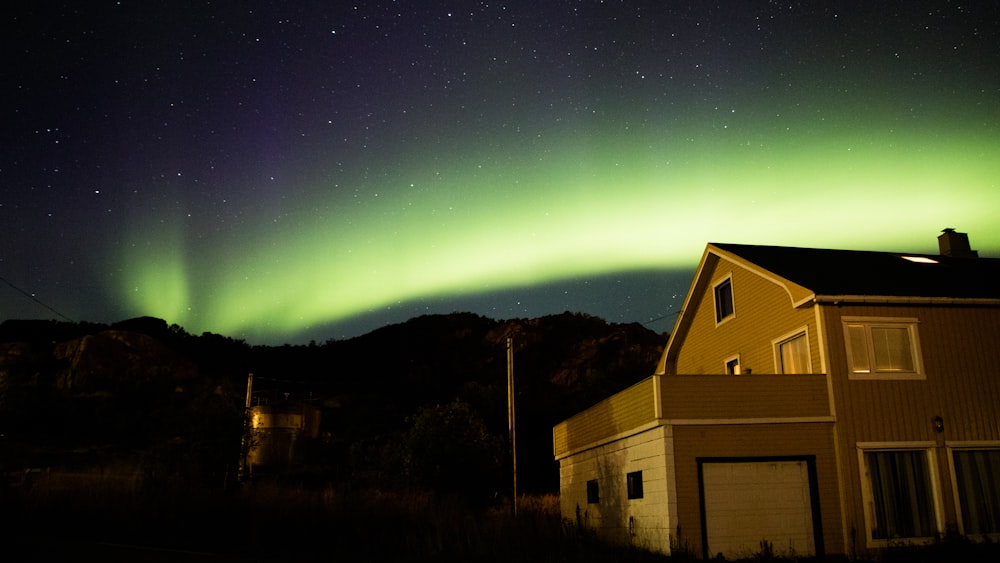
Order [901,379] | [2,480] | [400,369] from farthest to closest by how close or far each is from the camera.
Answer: [400,369] → [2,480] → [901,379]

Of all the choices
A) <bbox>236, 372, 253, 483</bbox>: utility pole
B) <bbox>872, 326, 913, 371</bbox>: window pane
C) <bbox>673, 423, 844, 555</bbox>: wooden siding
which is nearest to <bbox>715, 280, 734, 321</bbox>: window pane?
<bbox>872, 326, 913, 371</bbox>: window pane

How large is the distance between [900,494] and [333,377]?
86410 mm

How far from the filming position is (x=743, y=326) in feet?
71.1

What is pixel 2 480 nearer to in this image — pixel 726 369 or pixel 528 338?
pixel 726 369

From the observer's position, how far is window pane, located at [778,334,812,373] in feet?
60.5

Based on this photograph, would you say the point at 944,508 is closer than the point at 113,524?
Yes

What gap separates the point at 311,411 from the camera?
197 feet

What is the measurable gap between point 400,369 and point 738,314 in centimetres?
8106

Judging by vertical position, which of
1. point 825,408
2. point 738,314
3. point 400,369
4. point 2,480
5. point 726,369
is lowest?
point 2,480

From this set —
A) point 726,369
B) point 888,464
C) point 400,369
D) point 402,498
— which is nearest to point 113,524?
point 402,498

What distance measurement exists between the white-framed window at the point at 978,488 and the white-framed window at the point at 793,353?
3738 mm

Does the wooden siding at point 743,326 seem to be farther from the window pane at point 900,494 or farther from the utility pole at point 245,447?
the utility pole at point 245,447

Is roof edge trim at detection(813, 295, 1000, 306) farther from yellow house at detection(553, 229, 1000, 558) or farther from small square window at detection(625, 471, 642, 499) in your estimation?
small square window at detection(625, 471, 642, 499)

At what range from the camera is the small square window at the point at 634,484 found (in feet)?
60.0
